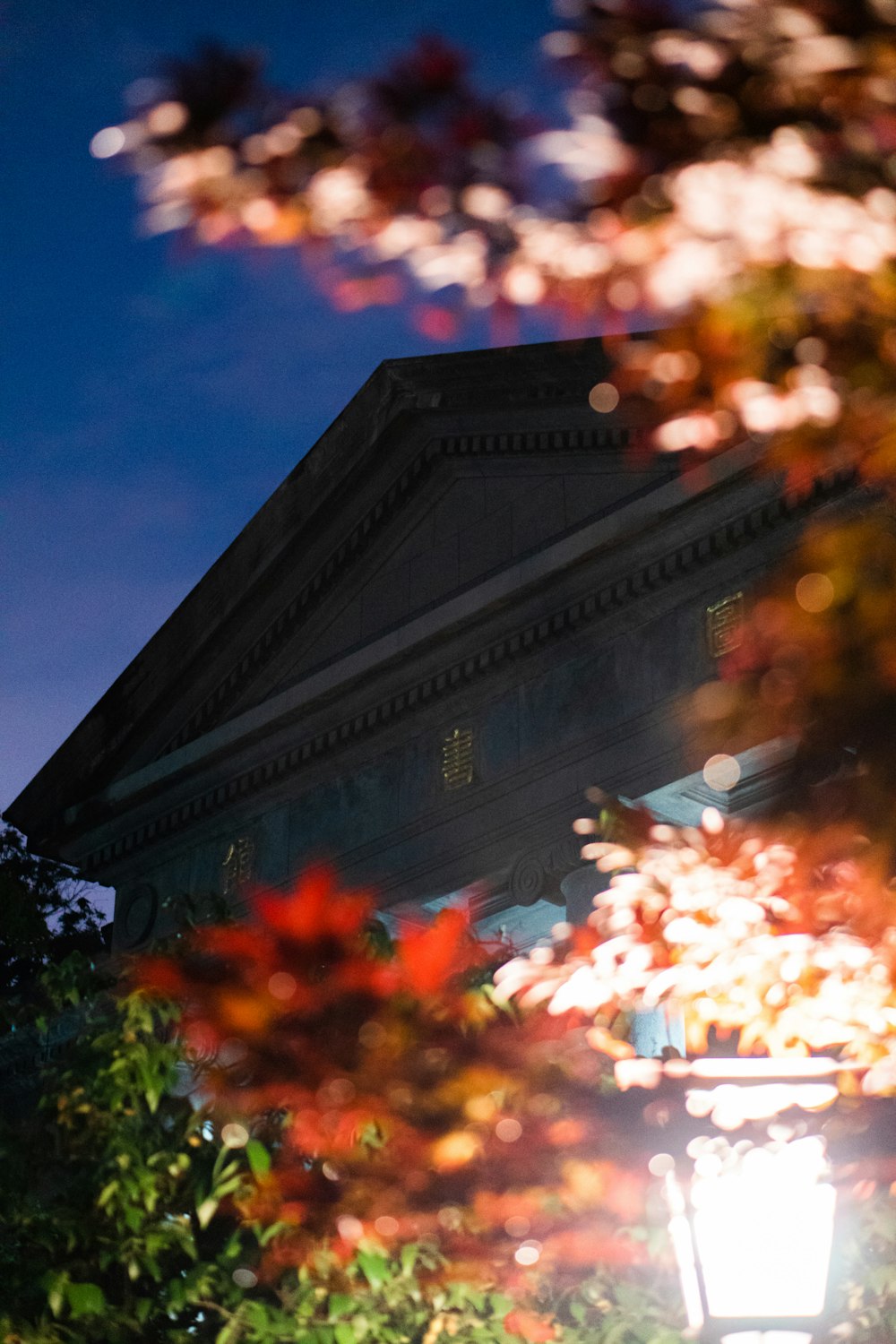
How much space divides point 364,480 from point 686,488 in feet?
21.3

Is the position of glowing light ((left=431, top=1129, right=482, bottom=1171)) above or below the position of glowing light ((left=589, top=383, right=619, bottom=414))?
below

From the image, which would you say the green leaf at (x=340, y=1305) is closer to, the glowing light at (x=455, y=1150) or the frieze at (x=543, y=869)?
the glowing light at (x=455, y=1150)

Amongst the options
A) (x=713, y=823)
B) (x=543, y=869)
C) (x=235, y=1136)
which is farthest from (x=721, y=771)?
(x=235, y=1136)

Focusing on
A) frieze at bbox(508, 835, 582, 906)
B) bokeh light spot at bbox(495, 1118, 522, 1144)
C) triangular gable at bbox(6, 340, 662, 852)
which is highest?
triangular gable at bbox(6, 340, 662, 852)

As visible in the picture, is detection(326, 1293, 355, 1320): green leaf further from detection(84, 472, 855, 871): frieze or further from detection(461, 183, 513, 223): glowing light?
detection(84, 472, 855, 871): frieze

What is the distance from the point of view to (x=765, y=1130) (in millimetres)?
5000

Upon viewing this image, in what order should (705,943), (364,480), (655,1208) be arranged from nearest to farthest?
(655,1208), (705,943), (364,480)

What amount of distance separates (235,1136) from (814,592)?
4539mm

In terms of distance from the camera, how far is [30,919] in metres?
38.7

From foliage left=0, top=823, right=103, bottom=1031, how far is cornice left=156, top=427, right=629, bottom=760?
50.6 ft

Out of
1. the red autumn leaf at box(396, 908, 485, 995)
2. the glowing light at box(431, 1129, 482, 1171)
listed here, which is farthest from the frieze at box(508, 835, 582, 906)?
the glowing light at box(431, 1129, 482, 1171)

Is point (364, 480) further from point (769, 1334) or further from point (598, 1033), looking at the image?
point (769, 1334)

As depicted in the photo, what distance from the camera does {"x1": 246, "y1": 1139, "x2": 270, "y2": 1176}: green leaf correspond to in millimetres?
8016

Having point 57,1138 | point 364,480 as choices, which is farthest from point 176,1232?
point 364,480
